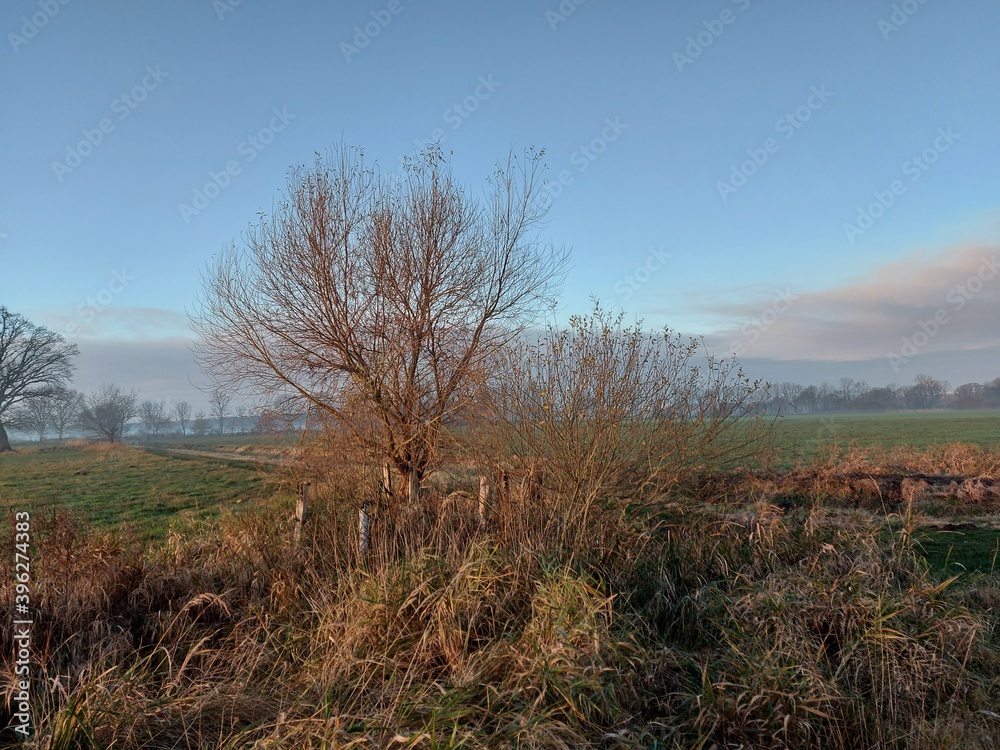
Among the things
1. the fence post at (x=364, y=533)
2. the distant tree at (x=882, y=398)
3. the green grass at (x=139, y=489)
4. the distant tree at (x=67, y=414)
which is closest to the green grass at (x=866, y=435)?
the fence post at (x=364, y=533)

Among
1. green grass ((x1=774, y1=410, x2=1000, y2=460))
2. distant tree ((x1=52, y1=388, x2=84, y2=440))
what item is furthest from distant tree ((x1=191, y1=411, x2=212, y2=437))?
green grass ((x1=774, y1=410, x2=1000, y2=460))

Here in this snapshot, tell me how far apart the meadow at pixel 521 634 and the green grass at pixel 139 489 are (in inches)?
87.4

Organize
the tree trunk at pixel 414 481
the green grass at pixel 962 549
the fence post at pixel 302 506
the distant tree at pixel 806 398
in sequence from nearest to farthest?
the green grass at pixel 962 549 < the fence post at pixel 302 506 < the tree trunk at pixel 414 481 < the distant tree at pixel 806 398

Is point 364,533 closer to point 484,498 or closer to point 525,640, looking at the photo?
point 484,498

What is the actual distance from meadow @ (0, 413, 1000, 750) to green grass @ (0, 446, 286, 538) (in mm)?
2221

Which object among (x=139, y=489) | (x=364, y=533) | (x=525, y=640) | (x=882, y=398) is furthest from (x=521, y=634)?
(x=882, y=398)

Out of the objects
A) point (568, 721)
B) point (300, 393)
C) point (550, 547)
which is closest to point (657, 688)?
point (568, 721)

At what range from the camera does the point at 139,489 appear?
1641 cm

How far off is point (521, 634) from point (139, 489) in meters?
16.0

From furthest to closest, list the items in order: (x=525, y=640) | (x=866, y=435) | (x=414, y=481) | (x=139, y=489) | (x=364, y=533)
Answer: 1. (x=866, y=435)
2. (x=139, y=489)
3. (x=414, y=481)
4. (x=364, y=533)
5. (x=525, y=640)

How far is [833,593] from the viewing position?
4.72 metres

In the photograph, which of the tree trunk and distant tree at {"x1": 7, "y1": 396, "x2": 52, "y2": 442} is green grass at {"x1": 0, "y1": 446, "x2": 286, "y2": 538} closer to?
the tree trunk

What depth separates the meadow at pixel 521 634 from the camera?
352 cm

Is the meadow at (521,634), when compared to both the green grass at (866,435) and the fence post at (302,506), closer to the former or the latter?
the fence post at (302,506)
